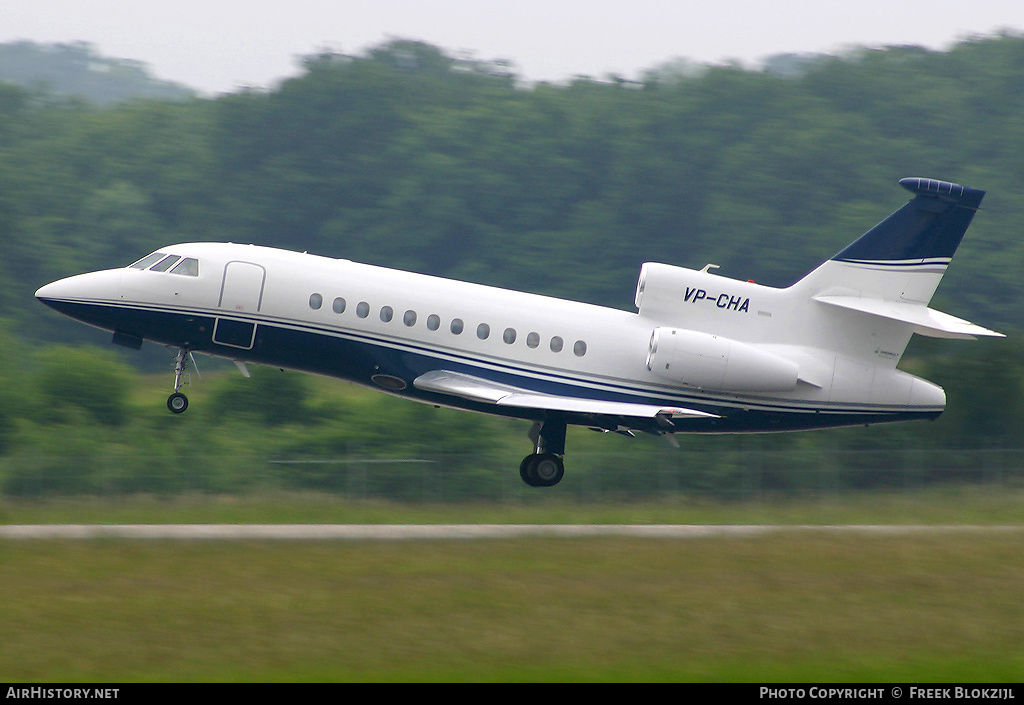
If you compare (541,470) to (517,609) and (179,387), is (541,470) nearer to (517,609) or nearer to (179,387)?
(179,387)

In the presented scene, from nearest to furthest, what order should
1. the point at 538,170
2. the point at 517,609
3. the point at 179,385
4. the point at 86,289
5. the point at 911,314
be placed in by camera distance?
the point at 517,609, the point at 86,289, the point at 911,314, the point at 179,385, the point at 538,170

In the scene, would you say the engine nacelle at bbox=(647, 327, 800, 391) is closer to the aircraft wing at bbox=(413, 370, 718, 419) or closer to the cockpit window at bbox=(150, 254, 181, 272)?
the aircraft wing at bbox=(413, 370, 718, 419)

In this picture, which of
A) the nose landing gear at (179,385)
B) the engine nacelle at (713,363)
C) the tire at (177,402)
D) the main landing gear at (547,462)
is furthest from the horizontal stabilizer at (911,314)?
the tire at (177,402)

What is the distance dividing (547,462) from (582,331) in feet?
9.81

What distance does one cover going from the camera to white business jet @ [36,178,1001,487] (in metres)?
25.3

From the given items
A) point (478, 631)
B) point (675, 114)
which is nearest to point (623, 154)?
point (675, 114)

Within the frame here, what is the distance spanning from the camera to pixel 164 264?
1009 inches

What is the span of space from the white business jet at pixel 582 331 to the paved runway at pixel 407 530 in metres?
2.17

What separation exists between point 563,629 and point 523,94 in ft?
216

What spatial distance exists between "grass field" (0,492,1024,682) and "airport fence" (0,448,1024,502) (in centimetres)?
347

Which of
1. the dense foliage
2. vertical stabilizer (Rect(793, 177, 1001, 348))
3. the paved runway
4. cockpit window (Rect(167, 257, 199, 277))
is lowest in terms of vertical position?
the paved runway

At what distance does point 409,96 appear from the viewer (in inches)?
3127

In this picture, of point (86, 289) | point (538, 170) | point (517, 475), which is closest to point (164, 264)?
point (86, 289)

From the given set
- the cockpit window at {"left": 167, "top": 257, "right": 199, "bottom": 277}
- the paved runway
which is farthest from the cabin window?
the paved runway
